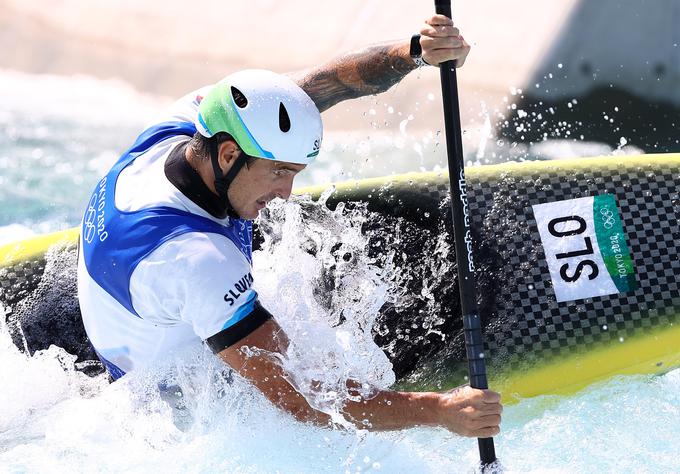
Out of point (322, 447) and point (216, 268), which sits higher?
point (216, 268)

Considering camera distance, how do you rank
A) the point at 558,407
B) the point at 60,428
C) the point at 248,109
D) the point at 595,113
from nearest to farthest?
1. the point at 248,109
2. the point at 60,428
3. the point at 558,407
4. the point at 595,113

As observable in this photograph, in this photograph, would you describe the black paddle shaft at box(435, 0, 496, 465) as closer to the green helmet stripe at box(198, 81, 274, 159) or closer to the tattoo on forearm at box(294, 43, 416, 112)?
the tattoo on forearm at box(294, 43, 416, 112)

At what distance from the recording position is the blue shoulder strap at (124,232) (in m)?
2.01

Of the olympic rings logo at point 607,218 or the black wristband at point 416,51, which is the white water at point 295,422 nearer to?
the olympic rings logo at point 607,218

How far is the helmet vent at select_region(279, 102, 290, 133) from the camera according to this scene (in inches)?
80.9

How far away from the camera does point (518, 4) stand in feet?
18.4

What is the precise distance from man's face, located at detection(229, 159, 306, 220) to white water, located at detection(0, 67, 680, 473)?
0.34m

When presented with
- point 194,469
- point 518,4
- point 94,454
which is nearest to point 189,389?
point 194,469

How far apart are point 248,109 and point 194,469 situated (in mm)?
913

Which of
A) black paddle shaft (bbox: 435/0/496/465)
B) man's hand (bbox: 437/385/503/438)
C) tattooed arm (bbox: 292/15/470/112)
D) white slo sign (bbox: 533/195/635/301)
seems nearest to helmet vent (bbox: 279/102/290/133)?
black paddle shaft (bbox: 435/0/496/465)

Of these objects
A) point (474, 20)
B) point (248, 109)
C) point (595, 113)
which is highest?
point (474, 20)

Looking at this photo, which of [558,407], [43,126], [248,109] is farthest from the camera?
[43,126]

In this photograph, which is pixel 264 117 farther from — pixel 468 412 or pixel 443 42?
pixel 468 412

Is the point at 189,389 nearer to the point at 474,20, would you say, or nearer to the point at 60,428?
the point at 60,428
